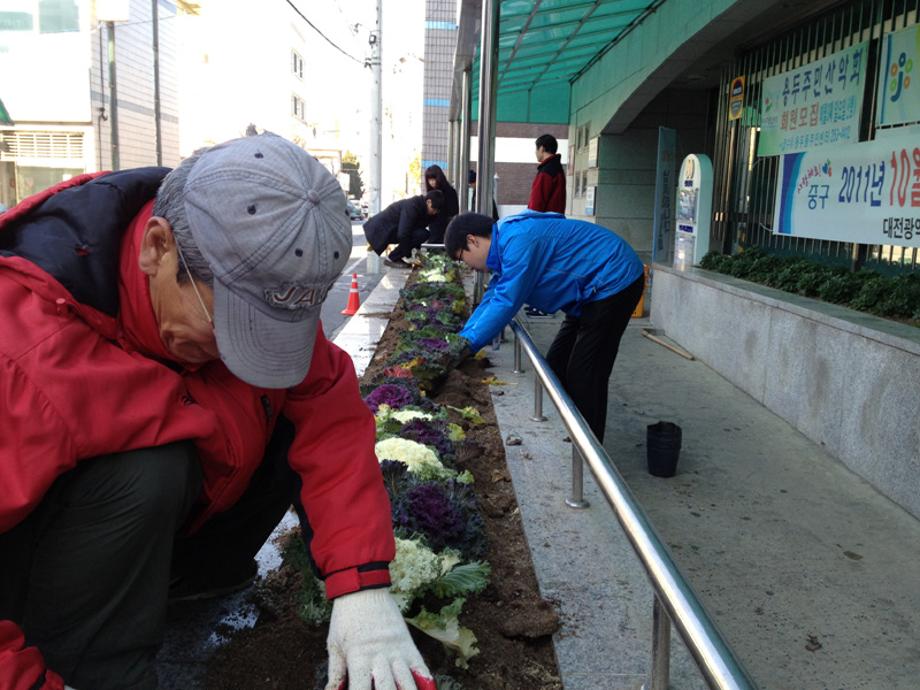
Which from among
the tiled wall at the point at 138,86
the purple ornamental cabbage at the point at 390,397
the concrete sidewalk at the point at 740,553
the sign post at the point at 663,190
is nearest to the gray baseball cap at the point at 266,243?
the concrete sidewalk at the point at 740,553

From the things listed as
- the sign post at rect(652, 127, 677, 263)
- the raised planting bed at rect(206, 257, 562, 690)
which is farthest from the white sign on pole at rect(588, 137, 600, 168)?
the raised planting bed at rect(206, 257, 562, 690)

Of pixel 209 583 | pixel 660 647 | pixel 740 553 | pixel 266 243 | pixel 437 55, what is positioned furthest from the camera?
pixel 437 55

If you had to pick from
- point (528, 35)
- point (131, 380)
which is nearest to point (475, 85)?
point (528, 35)

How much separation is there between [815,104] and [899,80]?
47.6 inches

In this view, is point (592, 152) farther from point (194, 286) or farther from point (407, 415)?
point (194, 286)

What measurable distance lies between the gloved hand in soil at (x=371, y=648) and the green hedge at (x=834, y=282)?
12.9 feet

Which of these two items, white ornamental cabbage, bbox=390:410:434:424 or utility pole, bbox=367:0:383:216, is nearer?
white ornamental cabbage, bbox=390:410:434:424

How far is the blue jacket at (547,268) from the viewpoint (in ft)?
13.1

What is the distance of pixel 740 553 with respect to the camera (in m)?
3.51

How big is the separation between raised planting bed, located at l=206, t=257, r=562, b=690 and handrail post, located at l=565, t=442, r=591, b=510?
9.4 inches

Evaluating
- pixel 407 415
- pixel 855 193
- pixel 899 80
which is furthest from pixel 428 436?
pixel 899 80

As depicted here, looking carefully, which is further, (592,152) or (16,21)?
(16,21)

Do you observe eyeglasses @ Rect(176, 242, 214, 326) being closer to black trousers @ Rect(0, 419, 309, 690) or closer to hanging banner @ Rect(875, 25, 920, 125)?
black trousers @ Rect(0, 419, 309, 690)

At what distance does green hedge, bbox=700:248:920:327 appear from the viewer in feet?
15.7
